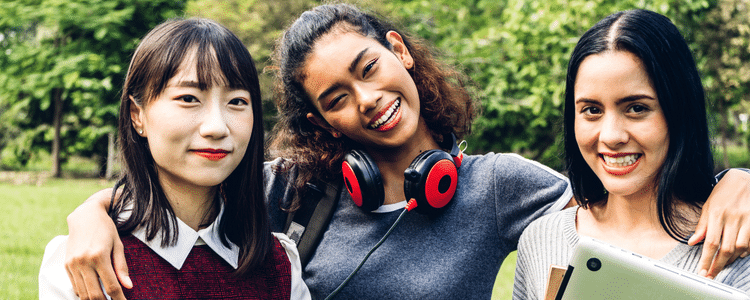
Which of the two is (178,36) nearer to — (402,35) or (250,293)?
(250,293)

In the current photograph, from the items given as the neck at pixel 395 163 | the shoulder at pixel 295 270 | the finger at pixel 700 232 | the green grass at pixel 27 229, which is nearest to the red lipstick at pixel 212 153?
the shoulder at pixel 295 270

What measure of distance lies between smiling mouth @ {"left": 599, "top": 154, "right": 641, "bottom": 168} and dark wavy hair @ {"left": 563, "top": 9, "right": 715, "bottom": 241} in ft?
0.29

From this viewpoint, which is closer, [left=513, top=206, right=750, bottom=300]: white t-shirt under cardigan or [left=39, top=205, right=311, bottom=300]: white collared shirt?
[left=39, top=205, right=311, bottom=300]: white collared shirt

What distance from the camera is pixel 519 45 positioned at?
308 inches

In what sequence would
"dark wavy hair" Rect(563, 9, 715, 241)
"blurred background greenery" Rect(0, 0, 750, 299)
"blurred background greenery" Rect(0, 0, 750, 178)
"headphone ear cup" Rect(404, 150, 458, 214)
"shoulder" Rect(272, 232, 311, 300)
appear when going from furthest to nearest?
"blurred background greenery" Rect(0, 0, 750, 178) → "blurred background greenery" Rect(0, 0, 750, 299) → "headphone ear cup" Rect(404, 150, 458, 214) → "shoulder" Rect(272, 232, 311, 300) → "dark wavy hair" Rect(563, 9, 715, 241)

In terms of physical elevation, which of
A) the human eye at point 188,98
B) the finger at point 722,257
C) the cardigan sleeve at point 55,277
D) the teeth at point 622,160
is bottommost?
the cardigan sleeve at point 55,277

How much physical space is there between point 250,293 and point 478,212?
2.99 feet

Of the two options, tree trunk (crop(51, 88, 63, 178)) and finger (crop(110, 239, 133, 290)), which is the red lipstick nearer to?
finger (crop(110, 239, 133, 290))

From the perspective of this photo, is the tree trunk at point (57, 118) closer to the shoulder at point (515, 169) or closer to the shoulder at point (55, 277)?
the shoulder at point (55, 277)

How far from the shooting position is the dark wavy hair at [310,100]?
2254 millimetres

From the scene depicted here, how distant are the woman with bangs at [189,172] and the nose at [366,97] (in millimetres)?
416

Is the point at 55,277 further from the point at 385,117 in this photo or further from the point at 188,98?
the point at 385,117

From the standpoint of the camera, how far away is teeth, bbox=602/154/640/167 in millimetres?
1599

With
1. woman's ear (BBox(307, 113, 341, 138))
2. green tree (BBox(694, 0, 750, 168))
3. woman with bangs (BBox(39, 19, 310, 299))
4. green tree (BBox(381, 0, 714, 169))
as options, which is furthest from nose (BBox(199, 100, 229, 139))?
green tree (BBox(694, 0, 750, 168))
